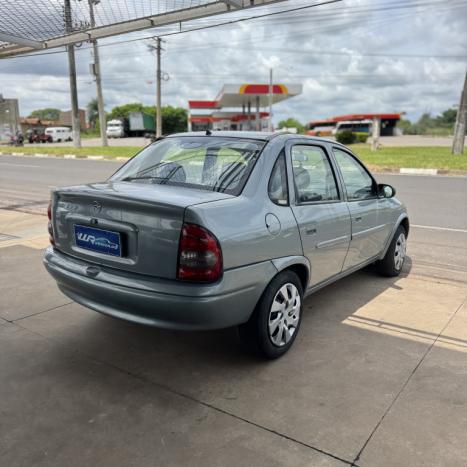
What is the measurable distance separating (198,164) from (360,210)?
1.58 metres

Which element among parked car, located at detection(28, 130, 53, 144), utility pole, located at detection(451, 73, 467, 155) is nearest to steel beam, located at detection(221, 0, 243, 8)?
utility pole, located at detection(451, 73, 467, 155)

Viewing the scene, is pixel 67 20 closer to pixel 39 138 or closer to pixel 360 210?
pixel 360 210

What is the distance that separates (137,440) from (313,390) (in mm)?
1110

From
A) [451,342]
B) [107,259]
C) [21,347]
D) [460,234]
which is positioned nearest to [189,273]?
[107,259]

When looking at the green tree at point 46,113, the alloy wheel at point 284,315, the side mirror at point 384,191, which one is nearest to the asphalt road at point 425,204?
the side mirror at point 384,191

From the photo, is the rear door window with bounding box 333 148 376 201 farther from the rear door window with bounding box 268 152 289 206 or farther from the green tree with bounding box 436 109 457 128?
the green tree with bounding box 436 109 457 128

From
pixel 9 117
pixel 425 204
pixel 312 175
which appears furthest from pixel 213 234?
pixel 9 117

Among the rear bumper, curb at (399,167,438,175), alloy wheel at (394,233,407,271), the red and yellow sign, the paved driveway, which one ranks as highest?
the red and yellow sign

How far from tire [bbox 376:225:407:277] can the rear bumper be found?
236 cm

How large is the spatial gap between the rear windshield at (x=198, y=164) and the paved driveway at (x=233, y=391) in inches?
48.1

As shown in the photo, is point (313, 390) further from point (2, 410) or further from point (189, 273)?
point (2, 410)

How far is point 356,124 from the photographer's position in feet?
202

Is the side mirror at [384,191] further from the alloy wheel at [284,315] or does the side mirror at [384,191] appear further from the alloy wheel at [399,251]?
the alloy wheel at [284,315]

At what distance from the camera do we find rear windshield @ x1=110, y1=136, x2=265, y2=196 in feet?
10.7
